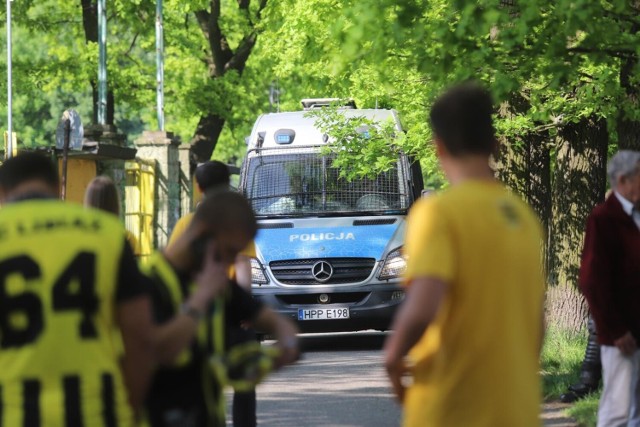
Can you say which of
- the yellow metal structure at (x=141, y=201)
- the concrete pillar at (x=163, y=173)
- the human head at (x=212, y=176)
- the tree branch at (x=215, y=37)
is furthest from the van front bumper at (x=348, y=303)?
the tree branch at (x=215, y=37)

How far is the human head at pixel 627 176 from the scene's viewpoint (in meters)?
8.07

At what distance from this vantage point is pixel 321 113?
19062 mm

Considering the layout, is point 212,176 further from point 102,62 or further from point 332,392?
point 102,62

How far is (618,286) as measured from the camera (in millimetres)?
8008

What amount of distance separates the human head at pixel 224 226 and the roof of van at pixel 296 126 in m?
13.6

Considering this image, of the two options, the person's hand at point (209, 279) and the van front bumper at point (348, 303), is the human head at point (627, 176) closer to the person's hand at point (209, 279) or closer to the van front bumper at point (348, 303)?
the person's hand at point (209, 279)

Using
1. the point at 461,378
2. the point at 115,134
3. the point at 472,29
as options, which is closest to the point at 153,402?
the point at 461,378

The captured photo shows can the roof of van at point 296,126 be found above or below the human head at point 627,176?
below

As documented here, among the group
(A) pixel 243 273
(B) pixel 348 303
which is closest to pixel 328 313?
(B) pixel 348 303

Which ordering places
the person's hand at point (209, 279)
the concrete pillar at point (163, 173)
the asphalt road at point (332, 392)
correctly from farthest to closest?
the concrete pillar at point (163, 173) < the asphalt road at point (332, 392) < the person's hand at point (209, 279)

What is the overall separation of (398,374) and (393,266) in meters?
12.6

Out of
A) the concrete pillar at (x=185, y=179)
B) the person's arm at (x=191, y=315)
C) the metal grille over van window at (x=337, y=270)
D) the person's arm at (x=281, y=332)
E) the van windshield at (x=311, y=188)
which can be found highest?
the person's arm at (x=191, y=315)

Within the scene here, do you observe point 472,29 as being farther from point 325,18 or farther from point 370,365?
point 325,18

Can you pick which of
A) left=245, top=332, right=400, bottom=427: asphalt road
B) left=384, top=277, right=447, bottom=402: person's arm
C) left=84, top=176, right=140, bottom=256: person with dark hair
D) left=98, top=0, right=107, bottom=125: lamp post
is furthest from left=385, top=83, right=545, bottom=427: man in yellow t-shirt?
left=98, top=0, right=107, bottom=125: lamp post
